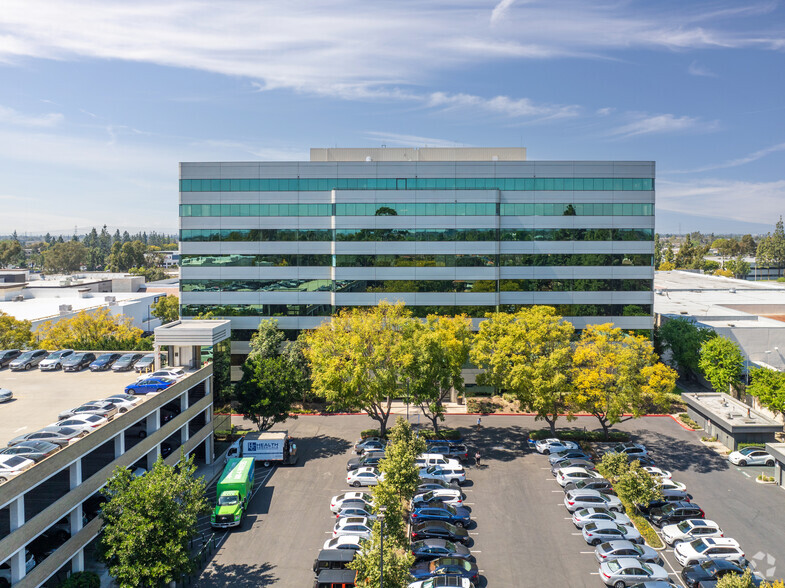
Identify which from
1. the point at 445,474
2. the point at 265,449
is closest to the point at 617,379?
the point at 445,474

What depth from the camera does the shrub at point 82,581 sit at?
24.2 m

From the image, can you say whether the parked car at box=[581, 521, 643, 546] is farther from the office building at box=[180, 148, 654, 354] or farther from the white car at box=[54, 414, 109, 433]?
the office building at box=[180, 148, 654, 354]

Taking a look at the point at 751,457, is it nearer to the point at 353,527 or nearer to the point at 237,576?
the point at 353,527

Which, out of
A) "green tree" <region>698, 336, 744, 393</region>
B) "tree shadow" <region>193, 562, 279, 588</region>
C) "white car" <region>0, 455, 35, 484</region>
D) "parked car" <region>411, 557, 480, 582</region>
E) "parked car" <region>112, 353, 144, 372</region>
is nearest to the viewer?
"white car" <region>0, 455, 35, 484</region>

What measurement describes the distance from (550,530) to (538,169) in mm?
40154

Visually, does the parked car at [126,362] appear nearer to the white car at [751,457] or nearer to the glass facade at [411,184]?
the glass facade at [411,184]

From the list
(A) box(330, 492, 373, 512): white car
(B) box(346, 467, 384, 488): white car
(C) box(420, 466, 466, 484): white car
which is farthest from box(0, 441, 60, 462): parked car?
(C) box(420, 466, 466, 484): white car

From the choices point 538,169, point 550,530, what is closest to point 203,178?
point 538,169

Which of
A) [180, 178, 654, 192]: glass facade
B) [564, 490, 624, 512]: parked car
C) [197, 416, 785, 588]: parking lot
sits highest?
[180, 178, 654, 192]: glass facade

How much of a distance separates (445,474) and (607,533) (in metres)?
11.8

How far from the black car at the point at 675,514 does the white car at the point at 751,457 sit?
38.0 ft

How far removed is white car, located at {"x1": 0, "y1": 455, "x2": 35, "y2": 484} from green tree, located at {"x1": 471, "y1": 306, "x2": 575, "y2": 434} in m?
33.2

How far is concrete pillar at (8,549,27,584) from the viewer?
71.3 feet

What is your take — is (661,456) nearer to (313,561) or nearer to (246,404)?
(313,561)
